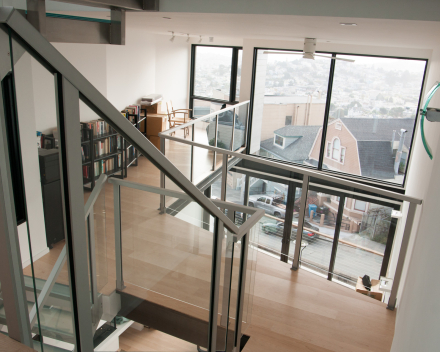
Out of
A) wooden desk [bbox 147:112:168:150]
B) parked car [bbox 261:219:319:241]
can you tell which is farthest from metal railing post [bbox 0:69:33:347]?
wooden desk [bbox 147:112:168:150]

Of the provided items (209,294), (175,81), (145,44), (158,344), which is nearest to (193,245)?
(209,294)

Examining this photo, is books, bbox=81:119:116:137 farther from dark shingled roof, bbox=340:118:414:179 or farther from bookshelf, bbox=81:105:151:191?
dark shingled roof, bbox=340:118:414:179

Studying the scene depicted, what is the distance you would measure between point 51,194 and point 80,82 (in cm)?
21

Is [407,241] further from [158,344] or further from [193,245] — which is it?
[158,344]

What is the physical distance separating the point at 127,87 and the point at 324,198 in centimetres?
603

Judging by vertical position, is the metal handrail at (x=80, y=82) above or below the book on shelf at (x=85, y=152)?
above

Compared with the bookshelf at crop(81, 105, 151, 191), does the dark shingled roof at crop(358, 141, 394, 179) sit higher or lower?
lower

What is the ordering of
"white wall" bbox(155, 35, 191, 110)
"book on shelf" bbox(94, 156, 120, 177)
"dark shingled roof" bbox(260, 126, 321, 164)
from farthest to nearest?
"white wall" bbox(155, 35, 191, 110), "dark shingled roof" bbox(260, 126, 321, 164), "book on shelf" bbox(94, 156, 120, 177)

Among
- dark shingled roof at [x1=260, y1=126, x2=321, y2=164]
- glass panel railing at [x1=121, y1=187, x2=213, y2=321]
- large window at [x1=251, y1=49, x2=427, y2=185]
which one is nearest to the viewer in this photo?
glass panel railing at [x1=121, y1=187, x2=213, y2=321]

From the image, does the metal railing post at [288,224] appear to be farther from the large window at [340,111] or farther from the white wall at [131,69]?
the large window at [340,111]

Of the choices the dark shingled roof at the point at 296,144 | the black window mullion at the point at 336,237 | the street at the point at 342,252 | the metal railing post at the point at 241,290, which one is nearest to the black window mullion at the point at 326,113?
the dark shingled roof at the point at 296,144

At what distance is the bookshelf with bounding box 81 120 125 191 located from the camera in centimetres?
70

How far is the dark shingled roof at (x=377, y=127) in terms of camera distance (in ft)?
23.8

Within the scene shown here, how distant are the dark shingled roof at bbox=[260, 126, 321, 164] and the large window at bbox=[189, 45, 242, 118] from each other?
1881mm
